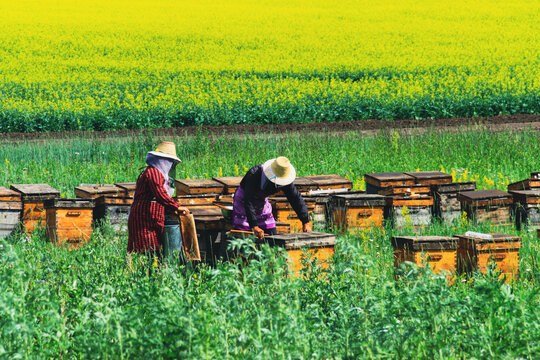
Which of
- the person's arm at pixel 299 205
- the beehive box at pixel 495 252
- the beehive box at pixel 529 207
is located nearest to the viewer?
Answer: the beehive box at pixel 495 252

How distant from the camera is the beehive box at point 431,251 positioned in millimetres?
6992

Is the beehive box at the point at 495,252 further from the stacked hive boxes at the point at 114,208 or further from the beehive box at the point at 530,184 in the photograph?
the stacked hive boxes at the point at 114,208

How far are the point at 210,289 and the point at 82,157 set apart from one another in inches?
471

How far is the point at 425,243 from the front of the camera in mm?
7016

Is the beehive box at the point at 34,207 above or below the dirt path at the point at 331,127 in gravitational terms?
below

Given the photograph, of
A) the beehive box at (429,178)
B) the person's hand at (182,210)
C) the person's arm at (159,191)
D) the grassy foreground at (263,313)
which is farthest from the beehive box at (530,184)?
the person's arm at (159,191)

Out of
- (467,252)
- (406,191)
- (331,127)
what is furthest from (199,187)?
(331,127)

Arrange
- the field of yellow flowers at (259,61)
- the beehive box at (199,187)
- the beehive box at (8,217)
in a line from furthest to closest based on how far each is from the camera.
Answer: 1. the field of yellow flowers at (259,61)
2. the beehive box at (199,187)
3. the beehive box at (8,217)

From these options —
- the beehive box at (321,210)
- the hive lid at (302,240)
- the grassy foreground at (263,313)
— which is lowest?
the grassy foreground at (263,313)

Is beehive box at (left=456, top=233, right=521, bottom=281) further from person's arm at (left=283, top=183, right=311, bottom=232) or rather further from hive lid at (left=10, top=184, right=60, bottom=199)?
hive lid at (left=10, top=184, right=60, bottom=199)

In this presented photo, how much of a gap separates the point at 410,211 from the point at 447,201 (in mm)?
644

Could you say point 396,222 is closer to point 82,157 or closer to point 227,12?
point 82,157

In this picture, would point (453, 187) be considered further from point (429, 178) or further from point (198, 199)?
point (198, 199)

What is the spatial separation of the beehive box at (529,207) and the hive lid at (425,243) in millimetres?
2488
